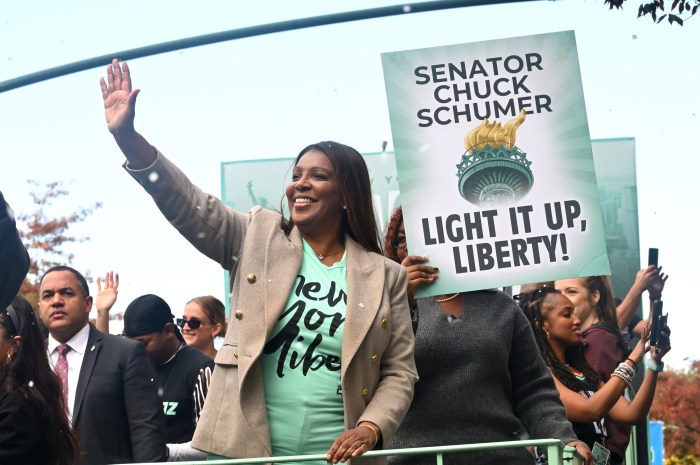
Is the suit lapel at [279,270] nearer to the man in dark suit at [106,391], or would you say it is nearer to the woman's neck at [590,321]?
the man in dark suit at [106,391]

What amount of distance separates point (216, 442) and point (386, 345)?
2.17ft

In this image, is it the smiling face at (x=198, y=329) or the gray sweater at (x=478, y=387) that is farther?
the smiling face at (x=198, y=329)

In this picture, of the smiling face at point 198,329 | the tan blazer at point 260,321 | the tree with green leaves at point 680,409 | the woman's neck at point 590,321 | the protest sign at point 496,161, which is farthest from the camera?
the tree with green leaves at point 680,409

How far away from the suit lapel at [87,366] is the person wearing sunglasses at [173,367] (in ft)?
1.72

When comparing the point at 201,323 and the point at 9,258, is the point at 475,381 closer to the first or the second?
the point at 9,258

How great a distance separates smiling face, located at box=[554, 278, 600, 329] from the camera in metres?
7.39

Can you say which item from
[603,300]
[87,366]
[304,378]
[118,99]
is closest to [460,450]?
[304,378]

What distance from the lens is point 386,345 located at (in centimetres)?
421

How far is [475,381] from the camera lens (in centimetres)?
479

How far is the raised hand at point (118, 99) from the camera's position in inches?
160

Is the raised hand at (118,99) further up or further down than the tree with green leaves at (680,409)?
further up

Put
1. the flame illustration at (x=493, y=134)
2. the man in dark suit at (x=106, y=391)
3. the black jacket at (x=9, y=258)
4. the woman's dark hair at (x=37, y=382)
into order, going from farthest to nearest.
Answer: the man in dark suit at (x=106, y=391) < the flame illustration at (x=493, y=134) < the woman's dark hair at (x=37, y=382) < the black jacket at (x=9, y=258)

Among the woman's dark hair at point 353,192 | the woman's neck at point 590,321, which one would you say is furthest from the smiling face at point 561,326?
the woman's dark hair at point 353,192

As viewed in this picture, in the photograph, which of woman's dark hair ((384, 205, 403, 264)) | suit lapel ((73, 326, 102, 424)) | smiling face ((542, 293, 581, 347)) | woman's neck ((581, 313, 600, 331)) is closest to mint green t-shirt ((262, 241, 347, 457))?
woman's dark hair ((384, 205, 403, 264))
